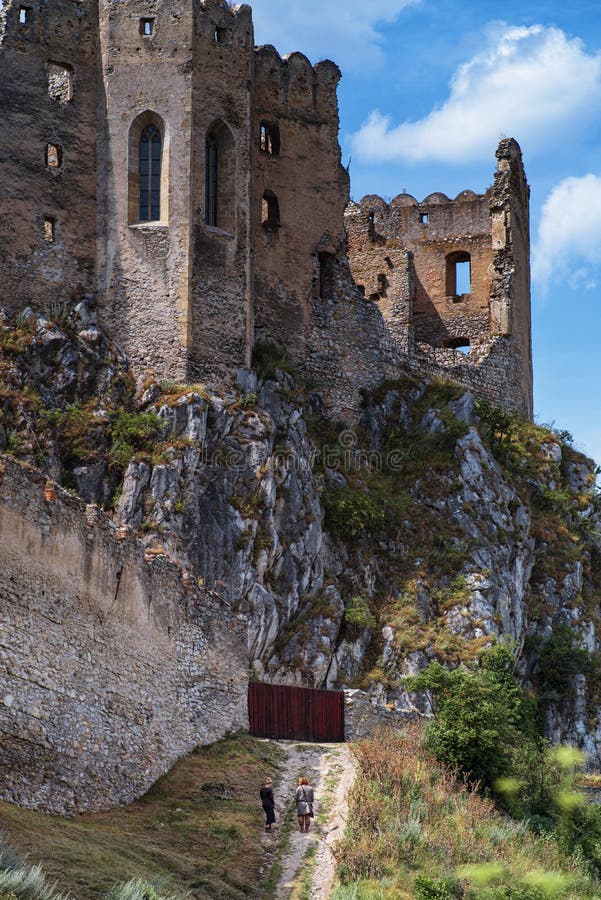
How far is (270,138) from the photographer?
44.9 meters

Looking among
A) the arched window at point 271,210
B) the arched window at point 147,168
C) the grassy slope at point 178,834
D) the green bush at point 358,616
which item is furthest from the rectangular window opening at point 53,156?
the grassy slope at point 178,834

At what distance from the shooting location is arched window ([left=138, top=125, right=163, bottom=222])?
1590 inches

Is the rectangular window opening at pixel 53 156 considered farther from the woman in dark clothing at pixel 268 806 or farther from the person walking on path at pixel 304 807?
the person walking on path at pixel 304 807

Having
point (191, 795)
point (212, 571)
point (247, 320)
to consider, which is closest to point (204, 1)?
point (247, 320)

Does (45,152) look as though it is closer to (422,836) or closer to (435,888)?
(422,836)

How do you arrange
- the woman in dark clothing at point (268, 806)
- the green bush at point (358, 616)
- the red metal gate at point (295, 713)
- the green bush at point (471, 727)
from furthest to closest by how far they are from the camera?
the green bush at point (358, 616)
the red metal gate at point (295, 713)
the green bush at point (471, 727)
the woman in dark clothing at point (268, 806)

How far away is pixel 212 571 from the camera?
119 ft

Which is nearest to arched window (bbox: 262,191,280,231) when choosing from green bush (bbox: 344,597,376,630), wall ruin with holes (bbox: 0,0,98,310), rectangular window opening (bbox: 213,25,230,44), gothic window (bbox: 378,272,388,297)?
rectangular window opening (bbox: 213,25,230,44)

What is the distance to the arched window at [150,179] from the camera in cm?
4038

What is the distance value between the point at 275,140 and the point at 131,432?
1163 centimetres

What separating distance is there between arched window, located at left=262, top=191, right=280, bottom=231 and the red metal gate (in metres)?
16.6

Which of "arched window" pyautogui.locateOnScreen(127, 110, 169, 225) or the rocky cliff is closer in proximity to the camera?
the rocky cliff

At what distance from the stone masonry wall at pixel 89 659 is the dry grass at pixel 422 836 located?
3246mm

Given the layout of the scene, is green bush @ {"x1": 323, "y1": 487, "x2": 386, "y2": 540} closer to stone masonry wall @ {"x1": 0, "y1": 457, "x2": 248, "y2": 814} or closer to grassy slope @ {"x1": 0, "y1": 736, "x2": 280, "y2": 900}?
grassy slope @ {"x1": 0, "y1": 736, "x2": 280, "y2": 900}
